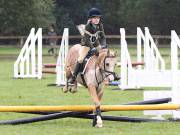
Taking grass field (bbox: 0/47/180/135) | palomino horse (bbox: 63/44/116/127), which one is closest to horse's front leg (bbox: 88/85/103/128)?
palomino horse (bbox: 63/44/116/127)

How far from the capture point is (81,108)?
36.0 ft

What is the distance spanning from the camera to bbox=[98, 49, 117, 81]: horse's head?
1101 centimetres

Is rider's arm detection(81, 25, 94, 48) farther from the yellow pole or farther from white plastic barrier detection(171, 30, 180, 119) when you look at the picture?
white plastic barrier detection(171, 30, 180, 119)

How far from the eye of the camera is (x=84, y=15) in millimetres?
74125

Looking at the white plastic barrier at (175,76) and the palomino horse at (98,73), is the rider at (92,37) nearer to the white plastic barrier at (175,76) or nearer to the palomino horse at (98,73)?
the palomino horse at (98,73)

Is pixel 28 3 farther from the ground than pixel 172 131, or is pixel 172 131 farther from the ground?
pixel 28 3

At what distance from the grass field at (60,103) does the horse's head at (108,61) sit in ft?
2.93

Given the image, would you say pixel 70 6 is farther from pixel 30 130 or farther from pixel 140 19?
pixel 30 130

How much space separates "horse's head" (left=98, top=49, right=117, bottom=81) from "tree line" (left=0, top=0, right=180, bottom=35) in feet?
129

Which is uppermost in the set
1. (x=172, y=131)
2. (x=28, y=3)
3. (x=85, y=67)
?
(x=28, y=3)

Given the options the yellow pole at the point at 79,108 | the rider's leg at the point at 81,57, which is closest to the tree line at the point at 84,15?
the rider's leg at the point at 81,57

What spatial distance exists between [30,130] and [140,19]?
2327 inches

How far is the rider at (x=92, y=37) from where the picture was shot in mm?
11258

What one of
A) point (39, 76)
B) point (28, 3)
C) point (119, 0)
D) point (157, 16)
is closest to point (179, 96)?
point (39, 76)
